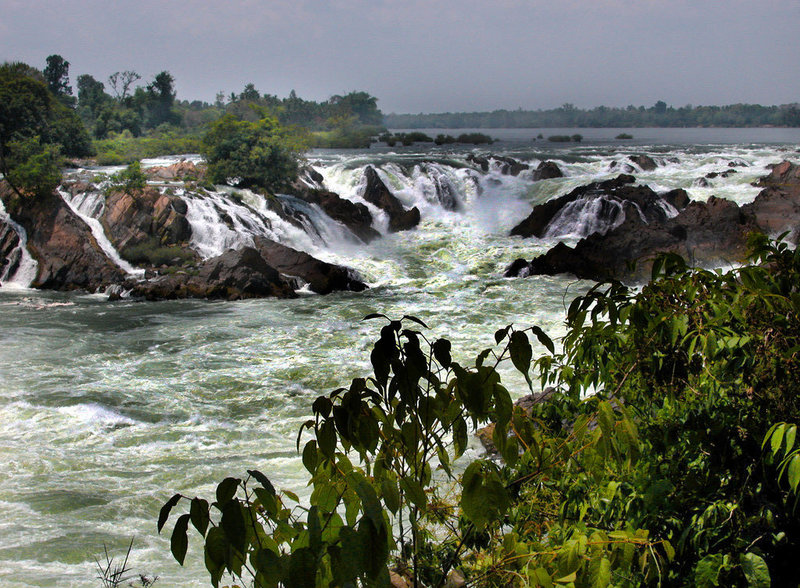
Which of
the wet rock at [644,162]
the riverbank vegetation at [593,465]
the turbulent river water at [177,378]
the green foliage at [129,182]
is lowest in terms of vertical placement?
the turbulent river water at [177,378]

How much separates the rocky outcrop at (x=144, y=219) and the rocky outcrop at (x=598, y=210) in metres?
8.94

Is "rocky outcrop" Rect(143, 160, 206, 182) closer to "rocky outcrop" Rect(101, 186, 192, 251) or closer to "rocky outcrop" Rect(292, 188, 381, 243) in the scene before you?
"rocky outcrop" Rect(101, 186, 192, 251)

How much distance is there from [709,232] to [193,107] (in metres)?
32.7

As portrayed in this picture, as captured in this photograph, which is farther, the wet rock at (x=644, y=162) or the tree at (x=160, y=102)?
the tree at (x=160, y=102)

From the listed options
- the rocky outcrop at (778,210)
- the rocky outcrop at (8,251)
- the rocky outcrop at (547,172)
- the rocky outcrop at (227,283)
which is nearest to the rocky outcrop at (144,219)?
the rocky outcrop at (8,251)

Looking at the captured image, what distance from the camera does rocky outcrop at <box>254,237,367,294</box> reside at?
12.9 m

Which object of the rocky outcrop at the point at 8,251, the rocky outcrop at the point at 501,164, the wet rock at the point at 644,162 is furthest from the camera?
the wet rock at the point at 644,162

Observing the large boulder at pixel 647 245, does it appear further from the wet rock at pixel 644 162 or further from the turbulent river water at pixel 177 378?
the wet rock at pixel 644 162

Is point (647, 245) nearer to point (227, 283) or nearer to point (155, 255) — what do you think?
point (227, 283)

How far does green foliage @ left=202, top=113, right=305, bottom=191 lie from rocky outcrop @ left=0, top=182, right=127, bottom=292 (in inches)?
180

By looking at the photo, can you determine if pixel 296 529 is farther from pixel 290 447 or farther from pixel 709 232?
pixel 709 232

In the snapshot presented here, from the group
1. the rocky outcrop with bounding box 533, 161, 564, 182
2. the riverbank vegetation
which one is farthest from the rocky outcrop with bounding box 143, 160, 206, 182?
the riverbank vegetation

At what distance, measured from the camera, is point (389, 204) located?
1944 centimetres

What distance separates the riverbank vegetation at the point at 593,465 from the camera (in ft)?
4.55
